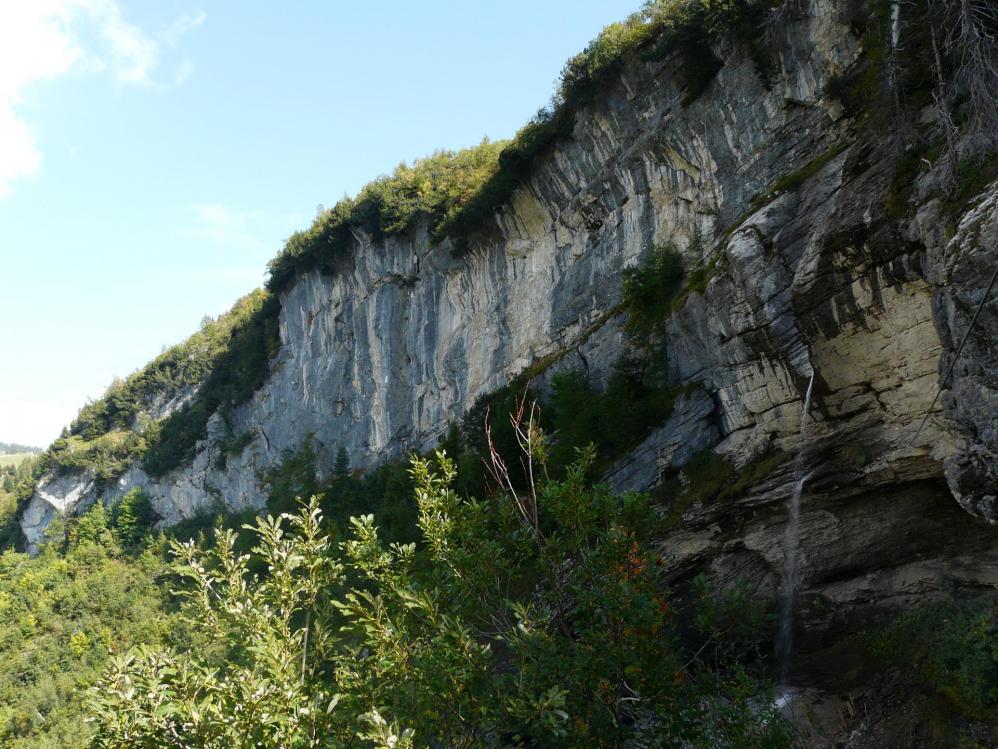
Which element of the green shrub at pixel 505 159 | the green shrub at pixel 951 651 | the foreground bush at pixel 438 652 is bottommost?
the green shrub at pixel 951 651

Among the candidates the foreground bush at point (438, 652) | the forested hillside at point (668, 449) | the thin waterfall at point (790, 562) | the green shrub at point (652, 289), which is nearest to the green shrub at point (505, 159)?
the forested hillside at point (668, 449)

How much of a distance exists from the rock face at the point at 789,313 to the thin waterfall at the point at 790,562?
15cm

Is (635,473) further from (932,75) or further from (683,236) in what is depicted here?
(932,75)

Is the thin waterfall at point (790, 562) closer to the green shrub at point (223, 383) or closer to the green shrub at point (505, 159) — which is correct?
the green shrub at point (505, 159)

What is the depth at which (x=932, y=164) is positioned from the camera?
37.0ft

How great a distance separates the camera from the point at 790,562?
1395 cm

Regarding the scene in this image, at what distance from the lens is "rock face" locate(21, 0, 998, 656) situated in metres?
11.3

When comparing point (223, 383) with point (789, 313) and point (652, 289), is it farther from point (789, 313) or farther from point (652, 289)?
point (789, 313)

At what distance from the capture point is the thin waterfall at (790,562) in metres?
13.5

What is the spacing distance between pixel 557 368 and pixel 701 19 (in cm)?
1167

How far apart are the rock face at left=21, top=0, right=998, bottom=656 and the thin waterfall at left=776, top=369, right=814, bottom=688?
15 centimetres

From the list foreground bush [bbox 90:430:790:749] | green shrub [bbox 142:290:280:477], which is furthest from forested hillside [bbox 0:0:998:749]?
green shrub [bbox 142:290:280:477]

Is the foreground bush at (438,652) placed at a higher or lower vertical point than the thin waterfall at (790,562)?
higher

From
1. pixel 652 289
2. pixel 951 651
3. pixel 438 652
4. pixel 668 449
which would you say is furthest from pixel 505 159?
pixel 438 652
